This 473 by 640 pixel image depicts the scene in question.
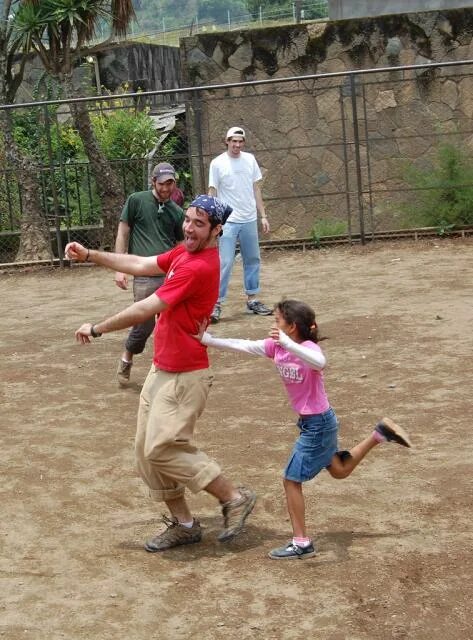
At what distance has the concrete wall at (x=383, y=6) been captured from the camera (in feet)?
56.7

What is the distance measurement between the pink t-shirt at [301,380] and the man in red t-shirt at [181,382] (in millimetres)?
418

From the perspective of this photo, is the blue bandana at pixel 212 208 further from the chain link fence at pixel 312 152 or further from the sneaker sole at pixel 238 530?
the chain link fence at pixel 312 152

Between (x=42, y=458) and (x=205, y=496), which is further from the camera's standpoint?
(x=42, y=458)

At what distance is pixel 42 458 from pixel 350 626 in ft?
9.96

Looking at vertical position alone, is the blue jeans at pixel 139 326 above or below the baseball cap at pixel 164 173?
below

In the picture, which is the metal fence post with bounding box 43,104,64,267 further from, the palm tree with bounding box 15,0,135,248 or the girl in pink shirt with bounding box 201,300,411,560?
the girl in pink shirt with bounding box 201,300,411,560

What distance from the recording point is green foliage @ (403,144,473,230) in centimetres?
1440

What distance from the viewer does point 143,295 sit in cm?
832

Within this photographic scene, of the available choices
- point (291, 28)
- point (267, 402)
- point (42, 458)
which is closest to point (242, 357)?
point (267, 402)

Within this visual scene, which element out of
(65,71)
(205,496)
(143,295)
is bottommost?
(205,496)

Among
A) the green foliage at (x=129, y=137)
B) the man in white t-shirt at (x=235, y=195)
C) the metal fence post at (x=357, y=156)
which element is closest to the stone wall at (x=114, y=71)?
the green foliage at (x=129, y=137)

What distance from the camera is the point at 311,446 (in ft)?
16.7

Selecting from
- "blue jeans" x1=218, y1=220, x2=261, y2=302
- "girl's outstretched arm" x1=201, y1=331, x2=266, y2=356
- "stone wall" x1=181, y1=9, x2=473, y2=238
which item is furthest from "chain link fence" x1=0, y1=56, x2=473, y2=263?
"girl's outstretched arm" x1=201, y1=331, x2=266, y2=356

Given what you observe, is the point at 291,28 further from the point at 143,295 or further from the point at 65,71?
the point at 143,295
